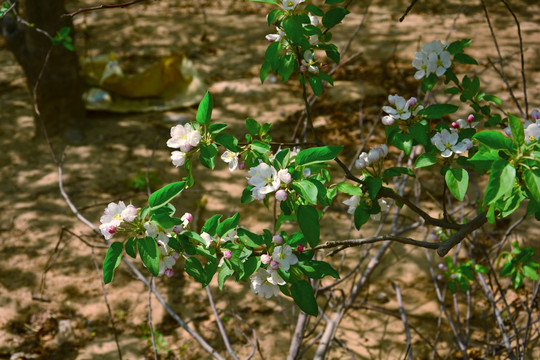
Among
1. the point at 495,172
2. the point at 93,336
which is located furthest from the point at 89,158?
the point at 495,172

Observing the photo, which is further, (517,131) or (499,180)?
(517,131)

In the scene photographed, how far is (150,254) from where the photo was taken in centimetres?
130

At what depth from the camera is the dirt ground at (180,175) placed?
10.5 feet

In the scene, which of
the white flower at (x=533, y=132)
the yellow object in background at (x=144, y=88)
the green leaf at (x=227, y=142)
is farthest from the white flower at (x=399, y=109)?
the yellow object in background at (x=144, y=88)

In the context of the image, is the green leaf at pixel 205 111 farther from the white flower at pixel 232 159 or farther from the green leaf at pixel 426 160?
the green leaf at pixel 426 160

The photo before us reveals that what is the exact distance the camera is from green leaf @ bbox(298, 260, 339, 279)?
1436 mm

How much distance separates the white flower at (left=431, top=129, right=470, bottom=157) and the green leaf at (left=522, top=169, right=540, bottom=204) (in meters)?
0.32

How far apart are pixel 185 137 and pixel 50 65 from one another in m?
4.05

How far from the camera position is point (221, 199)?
13.9ft

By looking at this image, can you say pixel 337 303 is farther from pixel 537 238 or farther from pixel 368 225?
pixel 537 238

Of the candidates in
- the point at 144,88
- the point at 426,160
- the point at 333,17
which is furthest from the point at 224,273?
the point at 144,88

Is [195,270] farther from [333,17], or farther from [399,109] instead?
[333,17]

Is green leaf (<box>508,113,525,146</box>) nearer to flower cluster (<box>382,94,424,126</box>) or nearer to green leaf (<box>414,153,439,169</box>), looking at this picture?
green leaf (<box>414,153,439,169</box>)

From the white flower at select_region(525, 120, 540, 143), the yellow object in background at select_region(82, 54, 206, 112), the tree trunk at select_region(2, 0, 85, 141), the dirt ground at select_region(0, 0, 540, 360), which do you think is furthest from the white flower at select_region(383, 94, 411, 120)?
the yellow object in background at select_region(82, 54, 206, 112)
